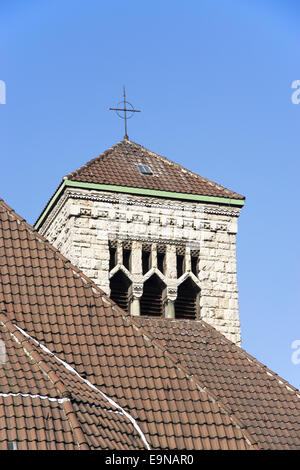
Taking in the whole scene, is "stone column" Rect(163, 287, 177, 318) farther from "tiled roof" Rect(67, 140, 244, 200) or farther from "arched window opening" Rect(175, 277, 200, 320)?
"tiled roof" Rect(67, 140, 244, 200)

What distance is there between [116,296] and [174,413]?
10659 millimetres

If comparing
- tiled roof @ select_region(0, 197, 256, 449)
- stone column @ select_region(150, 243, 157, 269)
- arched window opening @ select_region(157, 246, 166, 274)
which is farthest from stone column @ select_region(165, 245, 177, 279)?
tiled roof @ select_region(0, 197, 256, 449)

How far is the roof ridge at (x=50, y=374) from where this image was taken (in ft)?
60.2

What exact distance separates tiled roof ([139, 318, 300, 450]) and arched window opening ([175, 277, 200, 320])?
2195 millimetres

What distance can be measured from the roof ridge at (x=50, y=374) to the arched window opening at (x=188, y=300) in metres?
11.9

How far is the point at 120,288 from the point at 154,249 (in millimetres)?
1357

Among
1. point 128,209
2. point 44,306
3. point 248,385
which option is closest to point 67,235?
point 128,209

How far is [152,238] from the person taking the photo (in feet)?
107

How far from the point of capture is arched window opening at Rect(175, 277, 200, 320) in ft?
106

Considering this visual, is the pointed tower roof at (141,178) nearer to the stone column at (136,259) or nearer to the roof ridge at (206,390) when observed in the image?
the stone column at (136,259)

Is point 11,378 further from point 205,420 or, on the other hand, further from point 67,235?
point 67,235

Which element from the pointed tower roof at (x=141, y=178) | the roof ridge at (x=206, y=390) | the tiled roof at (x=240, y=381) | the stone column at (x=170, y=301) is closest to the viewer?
the roof ridge at (x=206, y=390)

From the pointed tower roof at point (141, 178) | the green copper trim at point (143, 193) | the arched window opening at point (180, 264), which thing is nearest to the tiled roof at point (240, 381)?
the arched window opening at point (180, 264)

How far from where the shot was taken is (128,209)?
32.7 meters
